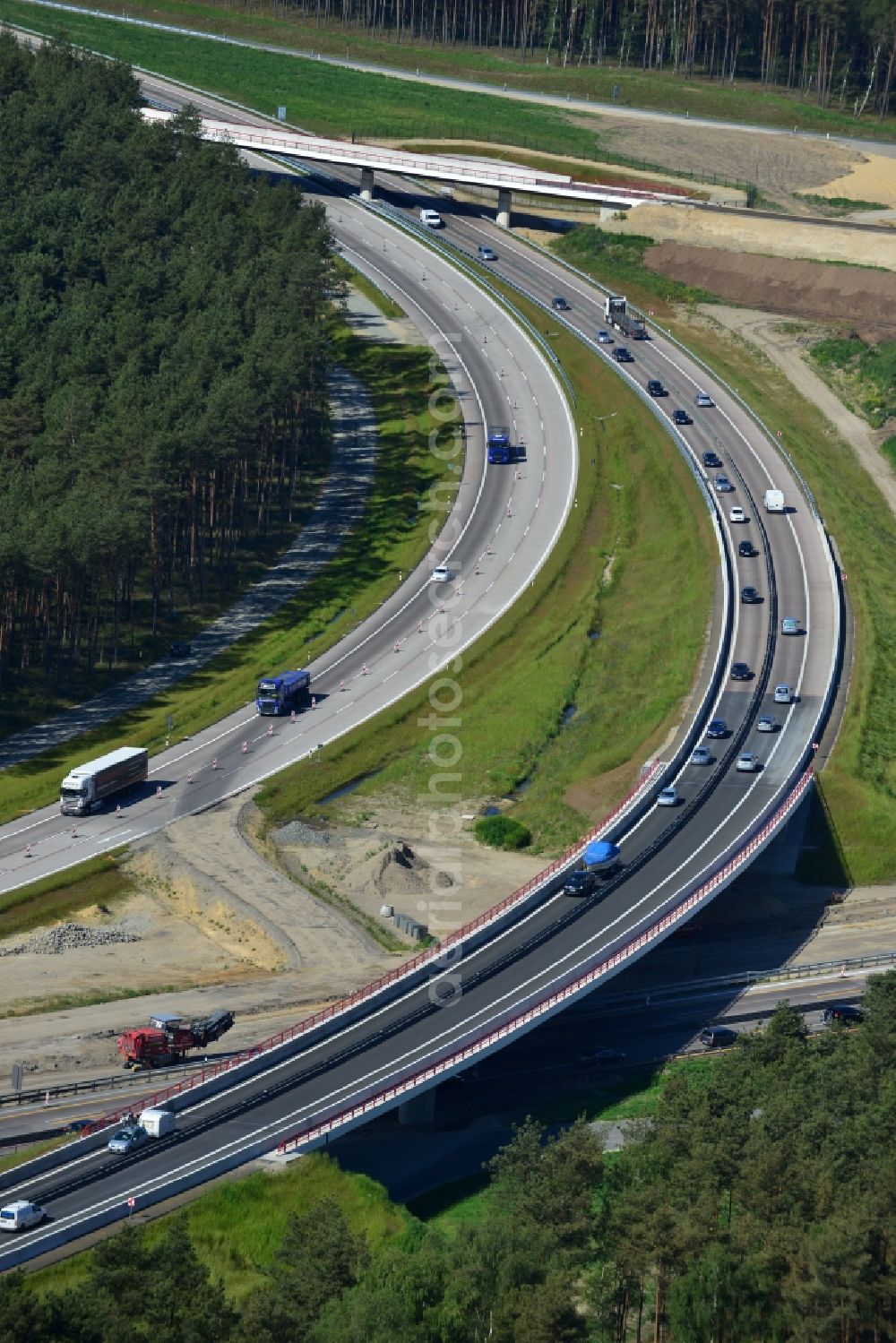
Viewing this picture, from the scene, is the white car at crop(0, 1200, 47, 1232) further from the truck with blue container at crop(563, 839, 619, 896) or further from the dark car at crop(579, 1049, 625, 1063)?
the truck with blue container at crop(563, 839, 619, 896)

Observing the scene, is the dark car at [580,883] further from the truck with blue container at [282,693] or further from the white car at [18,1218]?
the white car at [18,1218]

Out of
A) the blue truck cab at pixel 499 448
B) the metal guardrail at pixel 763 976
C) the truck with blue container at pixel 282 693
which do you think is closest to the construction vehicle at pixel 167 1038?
the metal guardrail at pixel 763 976

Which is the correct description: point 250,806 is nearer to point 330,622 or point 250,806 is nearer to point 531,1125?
point 330,622

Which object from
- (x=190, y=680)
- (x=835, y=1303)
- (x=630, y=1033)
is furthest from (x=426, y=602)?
(x=835, y=1303)

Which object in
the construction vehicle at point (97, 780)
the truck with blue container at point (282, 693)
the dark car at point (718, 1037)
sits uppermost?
the truck with blue container at point (282, 693)

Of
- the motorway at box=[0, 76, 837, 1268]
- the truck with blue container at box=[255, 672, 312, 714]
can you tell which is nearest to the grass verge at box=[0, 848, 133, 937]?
the motorway at box=[0, 76, 837, 1268]

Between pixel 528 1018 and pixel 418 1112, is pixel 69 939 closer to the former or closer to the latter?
pixel 418 1112

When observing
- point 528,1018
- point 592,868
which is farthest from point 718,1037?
point 528,1018
